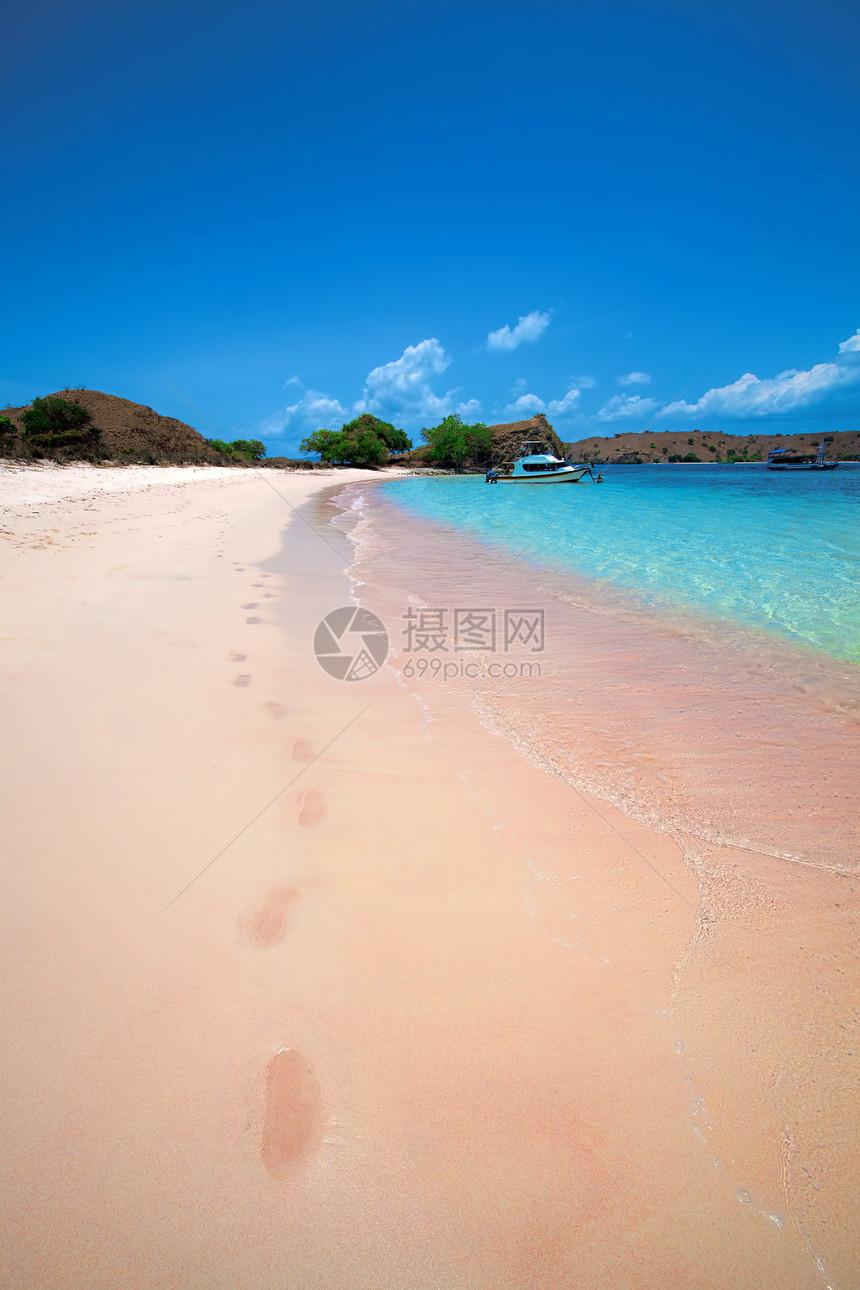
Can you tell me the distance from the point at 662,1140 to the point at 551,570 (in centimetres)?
869

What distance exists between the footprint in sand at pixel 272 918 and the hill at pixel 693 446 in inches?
5885

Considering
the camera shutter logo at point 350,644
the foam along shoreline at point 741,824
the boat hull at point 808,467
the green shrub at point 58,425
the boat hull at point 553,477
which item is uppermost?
the green shrub at point 58,425

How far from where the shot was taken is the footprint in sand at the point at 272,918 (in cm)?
185

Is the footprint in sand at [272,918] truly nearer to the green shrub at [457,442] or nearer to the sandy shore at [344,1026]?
the sandy shore at [344,1026]

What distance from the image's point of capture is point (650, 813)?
2.64 m

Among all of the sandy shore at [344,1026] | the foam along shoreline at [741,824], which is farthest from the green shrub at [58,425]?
the sandy shore at [344,1026]

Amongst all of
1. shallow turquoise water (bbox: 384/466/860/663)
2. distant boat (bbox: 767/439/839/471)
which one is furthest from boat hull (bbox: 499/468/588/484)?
distant boat (bbox: 767/439/839/471)

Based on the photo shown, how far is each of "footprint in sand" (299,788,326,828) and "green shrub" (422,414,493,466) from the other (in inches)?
3368

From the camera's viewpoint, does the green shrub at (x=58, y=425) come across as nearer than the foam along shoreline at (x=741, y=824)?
No

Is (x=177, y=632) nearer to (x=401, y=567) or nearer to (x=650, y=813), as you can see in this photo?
(x=650, y=813)

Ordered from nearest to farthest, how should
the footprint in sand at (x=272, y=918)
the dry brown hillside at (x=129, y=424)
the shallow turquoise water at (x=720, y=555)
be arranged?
the footprint in sand at (x=272, y=918)
the shallow turquoise water at (x=720, y=555)
the dry brown hillside at (x=129, y=424)

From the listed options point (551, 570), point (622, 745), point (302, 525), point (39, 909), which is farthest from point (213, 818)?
point (302, 525)

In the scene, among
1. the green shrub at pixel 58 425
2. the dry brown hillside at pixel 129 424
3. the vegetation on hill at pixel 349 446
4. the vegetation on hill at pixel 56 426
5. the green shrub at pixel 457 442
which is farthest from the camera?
the green shrub at pixel 457 442

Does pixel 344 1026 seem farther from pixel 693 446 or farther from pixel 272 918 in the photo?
pixel 693 446
